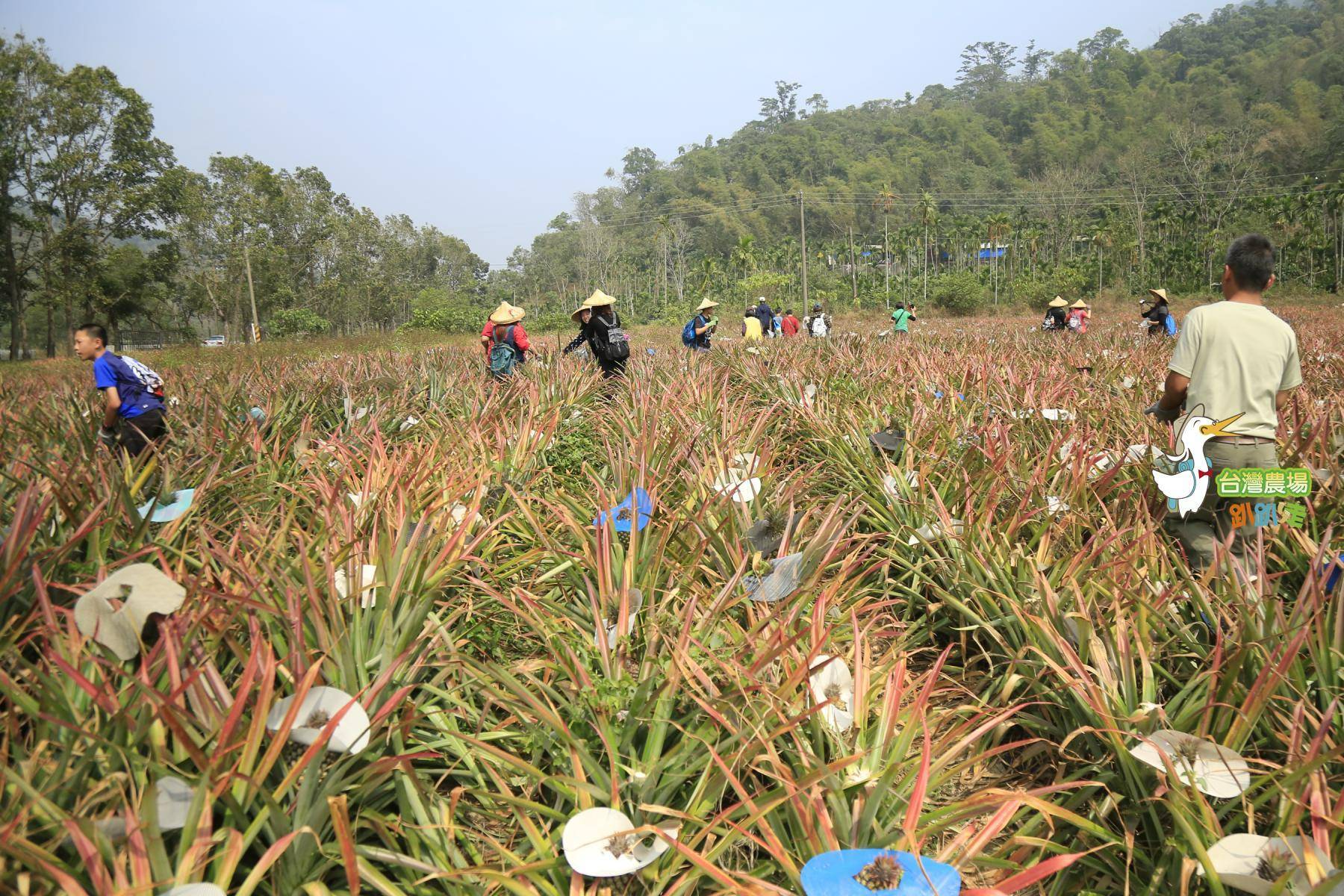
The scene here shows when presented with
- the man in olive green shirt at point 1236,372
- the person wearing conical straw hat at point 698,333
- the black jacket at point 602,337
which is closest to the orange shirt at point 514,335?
the black jacket at point 602,337

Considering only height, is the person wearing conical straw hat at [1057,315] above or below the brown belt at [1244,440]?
above

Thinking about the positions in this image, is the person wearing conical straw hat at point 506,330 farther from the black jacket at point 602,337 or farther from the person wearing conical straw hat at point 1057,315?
the person wearing conical straw hat at point 1057,315

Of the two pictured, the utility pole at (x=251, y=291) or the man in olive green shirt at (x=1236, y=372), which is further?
the utility pole at (x=251, y=291)

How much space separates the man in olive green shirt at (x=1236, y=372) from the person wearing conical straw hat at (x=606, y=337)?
4.83m

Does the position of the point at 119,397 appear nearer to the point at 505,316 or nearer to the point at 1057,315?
the point at 505,316

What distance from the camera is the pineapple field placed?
4.34ft

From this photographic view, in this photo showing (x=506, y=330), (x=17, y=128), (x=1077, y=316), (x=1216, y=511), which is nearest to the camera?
(x=1216, y=511)

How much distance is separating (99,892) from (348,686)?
24.3 inches

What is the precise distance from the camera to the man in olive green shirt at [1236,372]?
2.54m

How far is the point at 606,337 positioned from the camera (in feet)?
23.2

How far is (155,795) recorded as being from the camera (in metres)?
1.19

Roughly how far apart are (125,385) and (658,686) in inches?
160

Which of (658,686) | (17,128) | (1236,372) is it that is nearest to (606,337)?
(1236,372)

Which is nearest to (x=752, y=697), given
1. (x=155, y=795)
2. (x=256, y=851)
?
(x=256, y=851)
